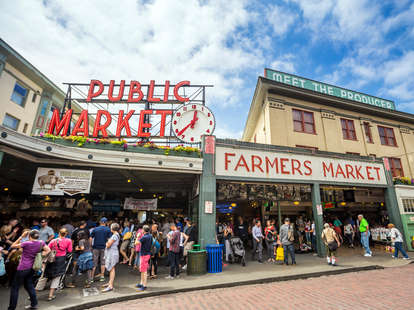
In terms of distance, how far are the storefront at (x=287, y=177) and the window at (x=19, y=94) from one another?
1930 centimetres

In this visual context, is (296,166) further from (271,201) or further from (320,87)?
(320,87)

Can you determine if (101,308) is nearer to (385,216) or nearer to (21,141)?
(21,141)

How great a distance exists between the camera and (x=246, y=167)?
11.2 meters

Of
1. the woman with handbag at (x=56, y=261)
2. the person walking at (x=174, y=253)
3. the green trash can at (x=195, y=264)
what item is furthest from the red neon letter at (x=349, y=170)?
the woman with handbag at (x=56, y=261)

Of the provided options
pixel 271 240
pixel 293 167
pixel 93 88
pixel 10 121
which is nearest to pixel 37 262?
pixel 271 240

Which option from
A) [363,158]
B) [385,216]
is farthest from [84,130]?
[385,216]

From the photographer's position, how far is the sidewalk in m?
5.68

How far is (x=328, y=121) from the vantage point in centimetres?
1769

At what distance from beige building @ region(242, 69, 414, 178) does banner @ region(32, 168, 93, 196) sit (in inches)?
475

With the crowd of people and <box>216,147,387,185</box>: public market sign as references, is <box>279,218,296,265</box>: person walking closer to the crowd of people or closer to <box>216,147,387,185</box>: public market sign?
<box>216,147,387,185</box>: public market sign

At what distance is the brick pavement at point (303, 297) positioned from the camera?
5301 millimetres

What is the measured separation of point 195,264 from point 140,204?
912 cm

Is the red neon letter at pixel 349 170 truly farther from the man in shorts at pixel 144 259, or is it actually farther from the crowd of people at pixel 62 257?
the man in shorts at pixel 144 259

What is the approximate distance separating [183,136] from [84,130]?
6831 mm
